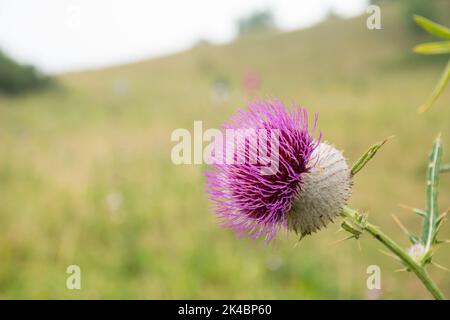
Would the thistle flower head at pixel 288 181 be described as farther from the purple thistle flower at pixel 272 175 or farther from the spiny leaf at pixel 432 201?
the spiny leaf at pixel 432 201

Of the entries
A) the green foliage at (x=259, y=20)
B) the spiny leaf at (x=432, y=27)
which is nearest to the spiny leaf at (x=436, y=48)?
the spiny leaf at (x=432, y=27)

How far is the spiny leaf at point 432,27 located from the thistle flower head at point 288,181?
0.84 meters

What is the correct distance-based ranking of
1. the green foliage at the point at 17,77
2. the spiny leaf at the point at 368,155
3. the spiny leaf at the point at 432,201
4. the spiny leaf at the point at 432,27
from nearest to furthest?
the spiny leaf at the point at 432,27, the spiny leaf at the point at 368,155, the spiny leaf at the point at 432,201, the green foliage at the point at 17,77

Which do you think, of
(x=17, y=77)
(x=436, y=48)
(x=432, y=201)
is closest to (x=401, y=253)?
(x=432, y=201)

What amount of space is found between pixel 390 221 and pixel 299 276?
3.19 meters

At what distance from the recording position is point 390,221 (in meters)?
7.74

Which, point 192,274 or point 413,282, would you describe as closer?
point 192,274

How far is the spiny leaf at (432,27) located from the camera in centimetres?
89

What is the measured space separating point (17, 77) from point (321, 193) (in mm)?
29709

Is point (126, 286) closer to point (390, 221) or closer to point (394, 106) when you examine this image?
point (390, 221)

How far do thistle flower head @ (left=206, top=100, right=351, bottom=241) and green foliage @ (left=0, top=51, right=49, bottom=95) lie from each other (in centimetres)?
2857

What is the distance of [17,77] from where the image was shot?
28.0m
